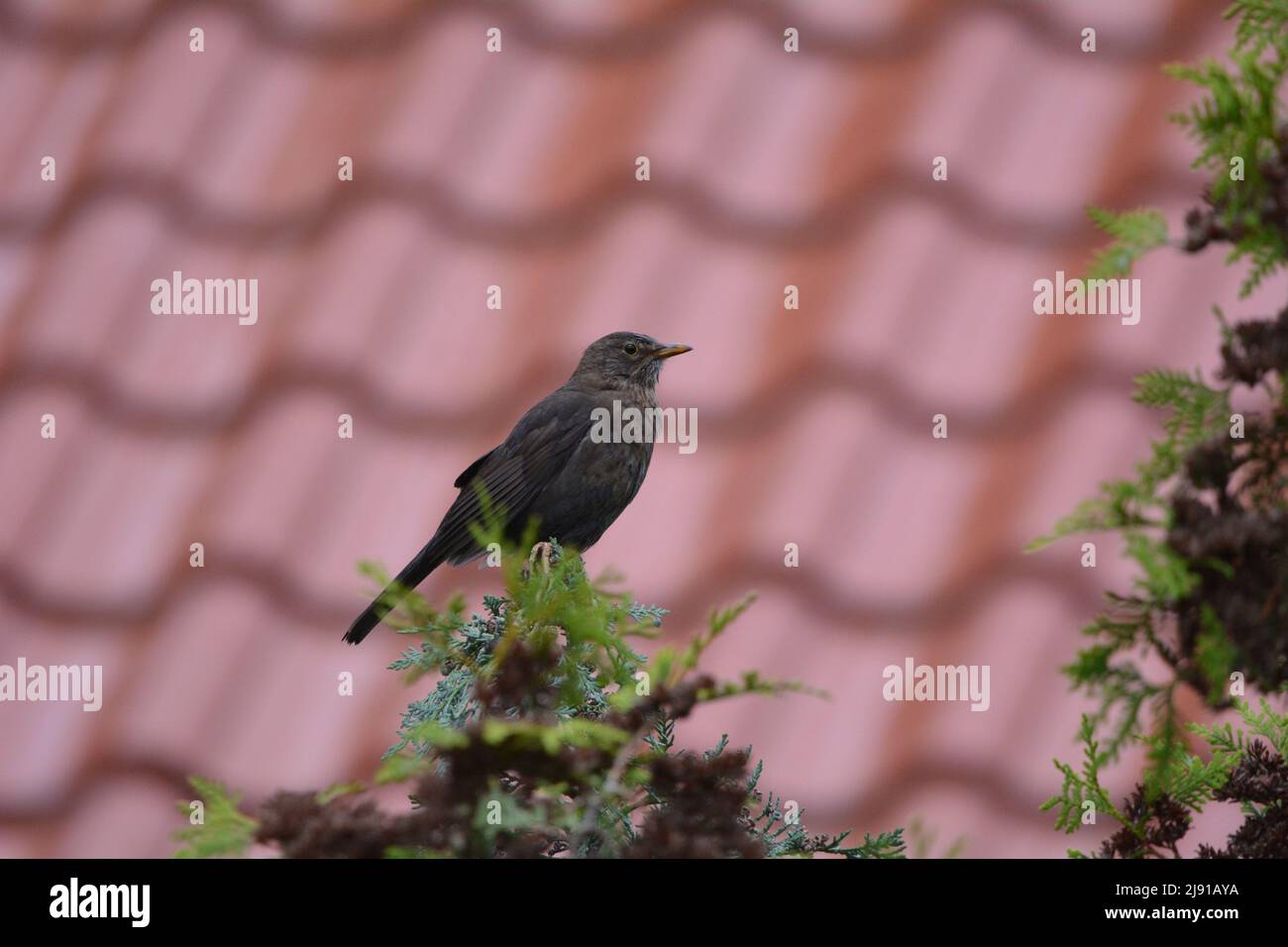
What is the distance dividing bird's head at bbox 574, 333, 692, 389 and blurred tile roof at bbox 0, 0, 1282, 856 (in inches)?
3.5

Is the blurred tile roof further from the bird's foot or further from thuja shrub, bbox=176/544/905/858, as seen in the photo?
thuja shrub, bbox=176/544/905/858

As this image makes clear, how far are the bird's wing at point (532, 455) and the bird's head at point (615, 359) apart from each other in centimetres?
9

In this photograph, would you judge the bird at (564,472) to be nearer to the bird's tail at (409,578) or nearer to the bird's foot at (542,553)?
the bird's tail at (409,578)

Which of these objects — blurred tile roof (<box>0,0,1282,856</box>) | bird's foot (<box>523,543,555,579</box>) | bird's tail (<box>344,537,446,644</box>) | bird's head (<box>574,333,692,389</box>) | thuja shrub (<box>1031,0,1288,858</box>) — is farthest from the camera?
bird's head (<box>574,333,692,389</box>)

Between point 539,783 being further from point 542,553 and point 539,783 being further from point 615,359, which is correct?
point 615,359

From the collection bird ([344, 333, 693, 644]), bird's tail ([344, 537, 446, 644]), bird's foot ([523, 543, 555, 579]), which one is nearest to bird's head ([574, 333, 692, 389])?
bird ([344, 333, 693, 644])

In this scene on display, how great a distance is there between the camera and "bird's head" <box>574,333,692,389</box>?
280 cm

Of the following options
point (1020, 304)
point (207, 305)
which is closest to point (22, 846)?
point (207, 305)

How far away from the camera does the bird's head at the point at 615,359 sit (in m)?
2.80

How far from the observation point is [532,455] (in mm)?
2645

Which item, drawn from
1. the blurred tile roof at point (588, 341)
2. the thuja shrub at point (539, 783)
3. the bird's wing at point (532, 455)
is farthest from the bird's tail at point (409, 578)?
the thuja shrub at point (539, 783)

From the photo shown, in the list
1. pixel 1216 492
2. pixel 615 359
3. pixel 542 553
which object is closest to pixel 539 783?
pixel 1216 492

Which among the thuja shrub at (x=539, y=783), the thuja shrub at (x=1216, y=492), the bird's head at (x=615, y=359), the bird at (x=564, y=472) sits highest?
the bird's head at (x=615, y=359)

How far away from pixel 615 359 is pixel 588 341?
13 centimetres
